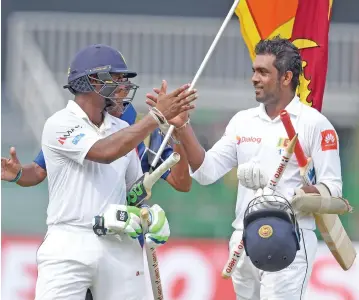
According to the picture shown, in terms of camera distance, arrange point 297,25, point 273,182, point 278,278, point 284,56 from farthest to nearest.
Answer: point 297,25 → point 284,56 → point 278,278 → point 273,182

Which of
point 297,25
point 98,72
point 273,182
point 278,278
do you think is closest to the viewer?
point 98,72

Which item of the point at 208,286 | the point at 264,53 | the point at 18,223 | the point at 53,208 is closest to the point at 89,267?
the point at 53,208

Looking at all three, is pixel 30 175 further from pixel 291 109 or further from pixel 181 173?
pixel 291 109

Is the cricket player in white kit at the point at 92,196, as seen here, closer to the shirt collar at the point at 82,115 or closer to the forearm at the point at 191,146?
the shirt collar at the point at 82,115

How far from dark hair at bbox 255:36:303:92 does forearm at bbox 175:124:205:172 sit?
475 mm

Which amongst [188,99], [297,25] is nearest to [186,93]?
[188,99]

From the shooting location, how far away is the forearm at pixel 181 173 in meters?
5.02

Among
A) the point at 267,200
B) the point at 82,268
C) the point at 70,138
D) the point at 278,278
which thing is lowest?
the point at 278,278

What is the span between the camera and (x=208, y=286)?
24.1 feet

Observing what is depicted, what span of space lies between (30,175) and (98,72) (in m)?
0.54

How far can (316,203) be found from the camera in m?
4.86

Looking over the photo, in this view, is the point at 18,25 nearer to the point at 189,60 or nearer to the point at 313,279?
the point at 189,60

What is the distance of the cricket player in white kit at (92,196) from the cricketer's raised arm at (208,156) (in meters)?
0.41

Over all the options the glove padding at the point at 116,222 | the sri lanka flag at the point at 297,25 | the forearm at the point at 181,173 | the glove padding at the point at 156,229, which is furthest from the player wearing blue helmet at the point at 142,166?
the sri lanka flag at the point at 297,25
